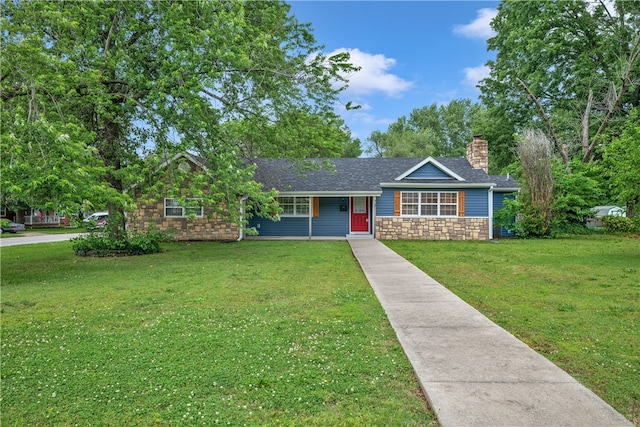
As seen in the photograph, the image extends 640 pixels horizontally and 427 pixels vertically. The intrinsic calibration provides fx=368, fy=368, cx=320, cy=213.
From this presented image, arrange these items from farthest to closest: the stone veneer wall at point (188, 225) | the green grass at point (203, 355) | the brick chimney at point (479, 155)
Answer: the brick chimney at point (479, 155), the stone veneer wall at point (188, 225), the green grass at point (203, 355)

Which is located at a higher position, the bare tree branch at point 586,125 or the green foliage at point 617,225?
the bare tree branch at point 586,125

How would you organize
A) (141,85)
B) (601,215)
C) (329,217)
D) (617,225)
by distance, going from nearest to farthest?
(141,85), (329,217), (617,225), (601,215)

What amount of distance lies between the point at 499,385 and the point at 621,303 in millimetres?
4262

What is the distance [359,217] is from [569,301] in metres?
12.4

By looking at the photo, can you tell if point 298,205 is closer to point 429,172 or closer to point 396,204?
point 396,204

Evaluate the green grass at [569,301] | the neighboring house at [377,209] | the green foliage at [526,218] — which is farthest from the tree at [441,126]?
the green grass at [569,301]

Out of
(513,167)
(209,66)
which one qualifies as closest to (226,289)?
(209,66)

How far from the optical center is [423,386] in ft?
9.67

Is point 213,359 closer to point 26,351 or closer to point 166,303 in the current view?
point 26,351

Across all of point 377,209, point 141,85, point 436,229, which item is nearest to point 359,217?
point 377,209

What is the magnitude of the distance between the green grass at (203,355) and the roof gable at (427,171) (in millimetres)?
10448

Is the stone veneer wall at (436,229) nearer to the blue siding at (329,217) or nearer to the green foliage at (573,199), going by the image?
the blue siding at (329,217)

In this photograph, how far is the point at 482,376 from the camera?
3115 mm

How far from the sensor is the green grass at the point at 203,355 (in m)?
2.73
